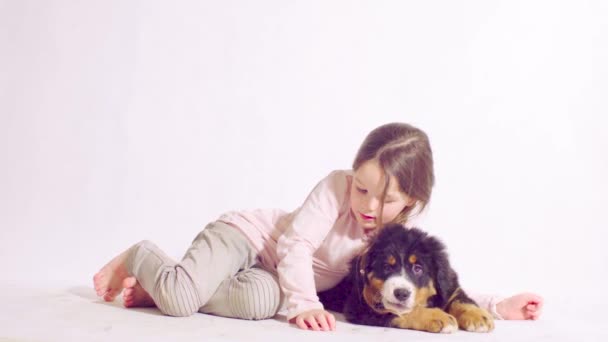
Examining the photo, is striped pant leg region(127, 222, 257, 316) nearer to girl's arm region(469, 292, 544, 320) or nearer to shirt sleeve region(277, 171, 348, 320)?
shirt sleeve region(277, 171, 348, 320)

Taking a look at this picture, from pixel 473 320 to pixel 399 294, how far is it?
25 cm

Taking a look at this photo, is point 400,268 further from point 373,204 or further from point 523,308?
point 523,308

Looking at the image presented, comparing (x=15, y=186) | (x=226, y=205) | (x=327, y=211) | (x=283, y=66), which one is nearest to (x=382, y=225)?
(x=327, y=211)

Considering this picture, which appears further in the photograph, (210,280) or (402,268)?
(210,280)

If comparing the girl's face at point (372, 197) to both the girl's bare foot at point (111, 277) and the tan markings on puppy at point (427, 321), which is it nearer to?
the tan markings on puppy at point (427, 321)

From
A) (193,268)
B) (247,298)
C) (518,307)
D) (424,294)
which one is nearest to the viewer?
→ (424,294)

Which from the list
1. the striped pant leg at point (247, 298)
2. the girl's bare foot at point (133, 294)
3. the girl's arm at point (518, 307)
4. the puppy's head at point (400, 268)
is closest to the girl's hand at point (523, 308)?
the girl's arm at point (518, 307)

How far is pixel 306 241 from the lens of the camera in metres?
2.70

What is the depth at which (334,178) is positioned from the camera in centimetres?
282

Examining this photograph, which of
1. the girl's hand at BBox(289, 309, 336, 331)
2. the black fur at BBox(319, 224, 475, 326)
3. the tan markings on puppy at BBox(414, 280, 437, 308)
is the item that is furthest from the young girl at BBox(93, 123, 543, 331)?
the tan markings on puppy at BBox(414, 280, 437, 308)

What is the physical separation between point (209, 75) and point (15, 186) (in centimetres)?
120

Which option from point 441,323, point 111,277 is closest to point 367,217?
point 441,323

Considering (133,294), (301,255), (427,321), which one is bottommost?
(133,294)

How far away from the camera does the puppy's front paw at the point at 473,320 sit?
2.45 meters
